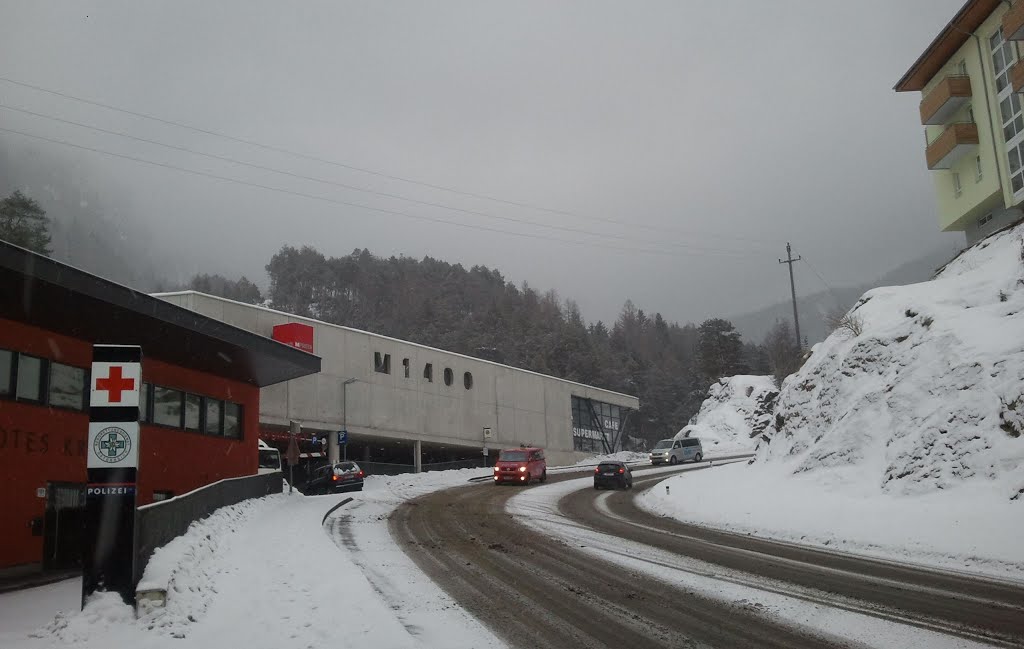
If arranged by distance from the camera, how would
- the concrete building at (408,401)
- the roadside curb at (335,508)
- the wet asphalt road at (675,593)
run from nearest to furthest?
1. the wet asphalt road at (675,593)
2. the roadside curb at (335,508)
3. the concrete building at (408,401)

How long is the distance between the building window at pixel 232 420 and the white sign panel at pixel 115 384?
56.6 feet

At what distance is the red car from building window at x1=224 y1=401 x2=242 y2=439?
14.5 metres

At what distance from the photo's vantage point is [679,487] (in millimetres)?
31000

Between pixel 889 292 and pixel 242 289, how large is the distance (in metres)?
151

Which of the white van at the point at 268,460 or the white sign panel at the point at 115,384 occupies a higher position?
the white sign panel at the point at 115,384

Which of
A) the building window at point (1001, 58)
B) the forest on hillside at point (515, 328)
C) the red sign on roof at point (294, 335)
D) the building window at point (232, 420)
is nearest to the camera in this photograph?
the building window at point (232, 420)

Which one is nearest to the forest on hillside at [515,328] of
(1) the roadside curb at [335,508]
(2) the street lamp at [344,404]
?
(2) the street lamp at [344,404]

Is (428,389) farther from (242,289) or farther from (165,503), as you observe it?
(242,289)

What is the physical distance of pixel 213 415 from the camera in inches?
1005

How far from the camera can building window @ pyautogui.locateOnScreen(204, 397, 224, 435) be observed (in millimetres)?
25016

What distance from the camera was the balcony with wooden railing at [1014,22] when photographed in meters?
31.2

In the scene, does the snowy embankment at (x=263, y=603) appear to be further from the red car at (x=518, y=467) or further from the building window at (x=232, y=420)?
the red car at (x=518, y=467)

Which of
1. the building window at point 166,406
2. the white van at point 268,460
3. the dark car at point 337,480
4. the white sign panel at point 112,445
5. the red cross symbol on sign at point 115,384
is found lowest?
the dark car at point 337,480

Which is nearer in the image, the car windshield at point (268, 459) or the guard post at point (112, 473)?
the guard post at point (112, 473)
